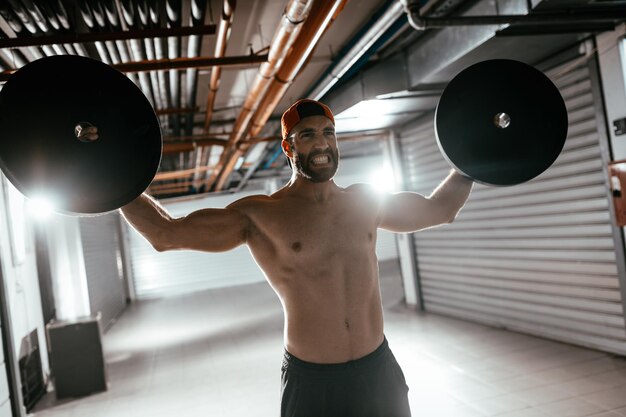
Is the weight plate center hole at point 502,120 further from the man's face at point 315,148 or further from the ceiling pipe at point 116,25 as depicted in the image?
the ceiling pipe at point 116,25

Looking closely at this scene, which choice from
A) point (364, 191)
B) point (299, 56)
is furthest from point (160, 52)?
point (364, 191)

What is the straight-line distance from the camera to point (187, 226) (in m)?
1.65

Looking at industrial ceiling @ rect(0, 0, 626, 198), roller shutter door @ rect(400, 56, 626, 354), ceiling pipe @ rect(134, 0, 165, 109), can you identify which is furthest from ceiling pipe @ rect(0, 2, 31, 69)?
roller shutter door @ rect(400, 56, 626, 354)

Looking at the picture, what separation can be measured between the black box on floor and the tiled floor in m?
0.16

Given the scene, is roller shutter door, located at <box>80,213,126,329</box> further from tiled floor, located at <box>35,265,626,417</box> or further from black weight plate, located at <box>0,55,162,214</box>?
black weight plate, located at <box>0,55,162,214</box>

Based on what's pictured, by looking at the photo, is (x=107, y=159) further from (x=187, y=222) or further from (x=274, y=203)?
(x=274, y=203)

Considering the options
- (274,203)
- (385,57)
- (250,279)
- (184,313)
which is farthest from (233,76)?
(250,279)

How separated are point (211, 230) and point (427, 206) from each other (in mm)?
809

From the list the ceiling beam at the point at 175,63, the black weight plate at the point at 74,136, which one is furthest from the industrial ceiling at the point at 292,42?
the black weight plate at the point at 74,136

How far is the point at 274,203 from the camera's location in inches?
72.7

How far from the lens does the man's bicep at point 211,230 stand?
1.65 metres

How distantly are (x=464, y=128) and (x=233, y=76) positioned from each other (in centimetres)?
379

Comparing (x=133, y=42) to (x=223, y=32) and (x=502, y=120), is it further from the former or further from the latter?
(x=502, y=120)

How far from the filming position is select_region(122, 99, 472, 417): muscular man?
170 centimetres
